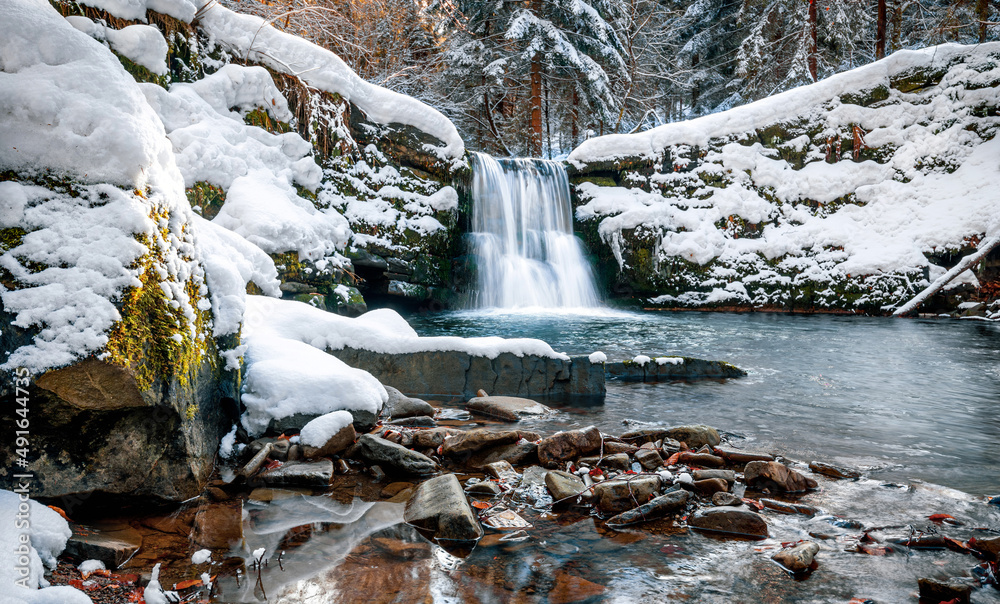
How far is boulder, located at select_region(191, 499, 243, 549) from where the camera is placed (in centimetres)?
215

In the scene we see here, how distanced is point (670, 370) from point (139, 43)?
813 centimetres

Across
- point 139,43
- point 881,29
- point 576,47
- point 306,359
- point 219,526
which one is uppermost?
point 576,47

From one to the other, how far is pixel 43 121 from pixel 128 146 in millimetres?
313

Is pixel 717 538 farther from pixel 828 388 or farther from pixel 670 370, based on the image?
pixel 828 388

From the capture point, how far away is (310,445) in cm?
305

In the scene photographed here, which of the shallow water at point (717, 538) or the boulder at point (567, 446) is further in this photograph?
the boulder at point (567, 446)

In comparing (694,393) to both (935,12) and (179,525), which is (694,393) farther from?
(935,12)

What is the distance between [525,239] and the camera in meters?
12.7

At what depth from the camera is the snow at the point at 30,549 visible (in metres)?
1.43

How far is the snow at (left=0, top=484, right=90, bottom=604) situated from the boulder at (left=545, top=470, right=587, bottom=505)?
1.97 meters

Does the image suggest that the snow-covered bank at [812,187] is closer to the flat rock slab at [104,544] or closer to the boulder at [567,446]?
the boulder at [567,446]

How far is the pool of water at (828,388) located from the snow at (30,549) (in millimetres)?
3179

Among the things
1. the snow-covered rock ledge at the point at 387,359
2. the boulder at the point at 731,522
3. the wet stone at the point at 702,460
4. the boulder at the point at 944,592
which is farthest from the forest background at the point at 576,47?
the boulder at the point at 944,592

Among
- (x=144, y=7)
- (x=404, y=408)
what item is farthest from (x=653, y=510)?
(x=144, y=7)
